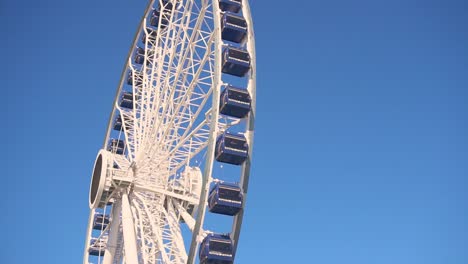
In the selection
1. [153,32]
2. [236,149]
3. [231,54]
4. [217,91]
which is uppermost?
[153,32]

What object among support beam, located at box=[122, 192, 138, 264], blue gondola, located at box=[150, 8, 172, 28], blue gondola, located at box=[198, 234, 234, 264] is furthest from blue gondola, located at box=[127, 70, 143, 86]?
blue gondola, located at box=[198, 234, 234, 264]

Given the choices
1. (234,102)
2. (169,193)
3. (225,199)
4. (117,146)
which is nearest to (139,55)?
(117,146)

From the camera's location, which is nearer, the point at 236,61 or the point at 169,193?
the point at 236,61

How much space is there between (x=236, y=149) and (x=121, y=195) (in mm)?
8383

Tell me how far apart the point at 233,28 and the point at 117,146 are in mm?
15513

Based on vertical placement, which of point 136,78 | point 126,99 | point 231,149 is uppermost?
point 136,78

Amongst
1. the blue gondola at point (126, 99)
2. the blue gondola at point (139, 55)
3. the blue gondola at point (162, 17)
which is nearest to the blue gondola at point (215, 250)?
the blue gondola at point (162, 17)

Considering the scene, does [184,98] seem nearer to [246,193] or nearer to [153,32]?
[246,193]

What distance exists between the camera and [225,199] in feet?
72.2

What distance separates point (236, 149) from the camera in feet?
73.4

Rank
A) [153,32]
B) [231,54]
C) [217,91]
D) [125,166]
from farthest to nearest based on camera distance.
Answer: [153,32]
[125,166]
[231,54]
[217,91]

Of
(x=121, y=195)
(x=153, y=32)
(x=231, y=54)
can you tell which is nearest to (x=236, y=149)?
(x=231, y=54)

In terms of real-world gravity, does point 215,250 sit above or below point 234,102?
below

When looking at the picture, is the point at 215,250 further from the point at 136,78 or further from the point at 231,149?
the point at 136,78
